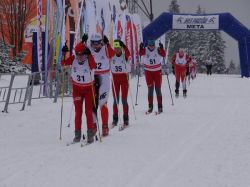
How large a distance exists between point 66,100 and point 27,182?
12201mm

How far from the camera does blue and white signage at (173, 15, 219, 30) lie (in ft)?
124

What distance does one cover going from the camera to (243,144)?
847cm

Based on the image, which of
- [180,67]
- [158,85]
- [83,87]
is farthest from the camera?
[180,67]

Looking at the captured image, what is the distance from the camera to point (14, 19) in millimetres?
32906

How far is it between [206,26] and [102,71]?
29706 mm

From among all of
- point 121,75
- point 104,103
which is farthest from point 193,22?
point 104,103

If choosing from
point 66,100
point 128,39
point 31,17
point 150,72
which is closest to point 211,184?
point 150,72

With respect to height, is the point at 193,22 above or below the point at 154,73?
above

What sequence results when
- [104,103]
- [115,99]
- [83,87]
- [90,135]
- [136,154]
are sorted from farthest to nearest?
[115,99], [104,103], [83,87], [90,135], [136,154]

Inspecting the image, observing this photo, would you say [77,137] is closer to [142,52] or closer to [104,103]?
[104,103]

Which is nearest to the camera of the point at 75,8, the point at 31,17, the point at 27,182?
the point at 27,182

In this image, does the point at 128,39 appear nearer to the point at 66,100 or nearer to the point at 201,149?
the point at 66,100

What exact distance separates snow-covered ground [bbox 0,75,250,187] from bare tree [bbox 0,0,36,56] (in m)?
20.7

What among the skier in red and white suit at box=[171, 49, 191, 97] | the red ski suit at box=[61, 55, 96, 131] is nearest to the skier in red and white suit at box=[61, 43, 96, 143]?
the red ski suit at box=[61, 55, 96, 131]
